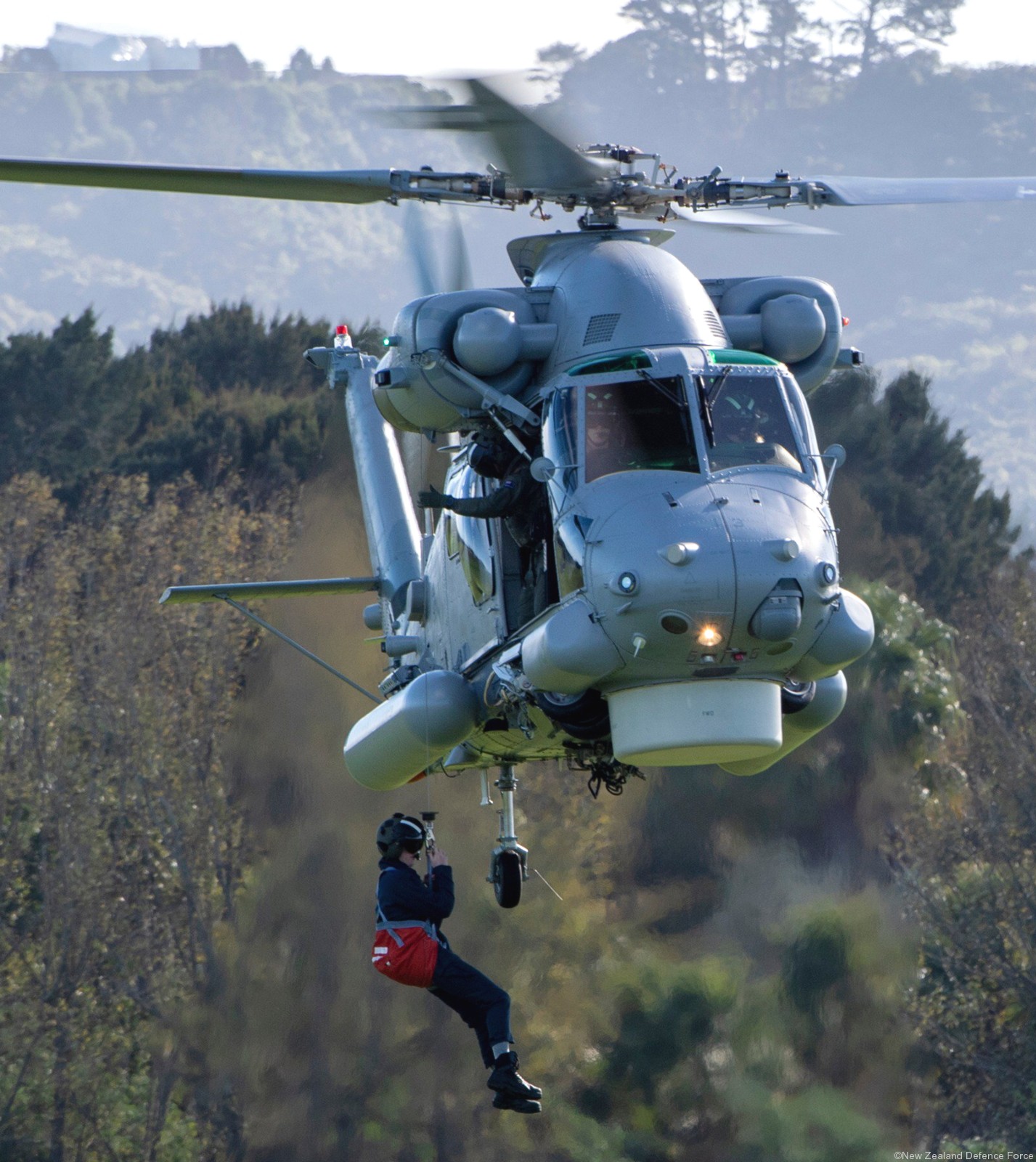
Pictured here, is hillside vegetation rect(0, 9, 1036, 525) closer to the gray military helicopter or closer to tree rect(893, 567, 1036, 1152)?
tree rect(893, 567, 1036, 1152)

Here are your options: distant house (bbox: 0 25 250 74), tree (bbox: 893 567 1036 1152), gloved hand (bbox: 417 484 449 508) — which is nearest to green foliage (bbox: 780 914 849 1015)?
tree (bbox: 893 567 1036 1152)

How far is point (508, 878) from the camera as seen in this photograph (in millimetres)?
11531

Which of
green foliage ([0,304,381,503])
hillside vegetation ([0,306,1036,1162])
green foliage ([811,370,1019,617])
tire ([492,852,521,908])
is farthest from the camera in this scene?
green foliage ([0,304,381,503])

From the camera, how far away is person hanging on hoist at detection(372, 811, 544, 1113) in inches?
383

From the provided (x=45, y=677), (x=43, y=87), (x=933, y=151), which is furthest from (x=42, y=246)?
(x=45, y=677)

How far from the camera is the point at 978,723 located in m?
26.0

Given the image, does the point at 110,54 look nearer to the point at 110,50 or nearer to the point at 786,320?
the point at 110,50

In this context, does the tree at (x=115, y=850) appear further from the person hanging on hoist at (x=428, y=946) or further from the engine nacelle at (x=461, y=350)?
Result: the engine nacelle at (x=461, y=350)

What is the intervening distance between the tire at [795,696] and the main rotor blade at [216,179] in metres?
3.35

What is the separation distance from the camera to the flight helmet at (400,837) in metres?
9.72

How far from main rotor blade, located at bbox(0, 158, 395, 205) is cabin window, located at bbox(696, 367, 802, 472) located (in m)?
2.12

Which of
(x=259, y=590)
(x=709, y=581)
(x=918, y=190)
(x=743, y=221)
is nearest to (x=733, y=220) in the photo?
(x=743, y=221)

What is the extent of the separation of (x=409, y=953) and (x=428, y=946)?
107mm

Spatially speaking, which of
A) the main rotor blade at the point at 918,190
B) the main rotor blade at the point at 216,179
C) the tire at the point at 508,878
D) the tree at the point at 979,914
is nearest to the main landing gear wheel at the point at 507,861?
the tire at the point at 508,878
